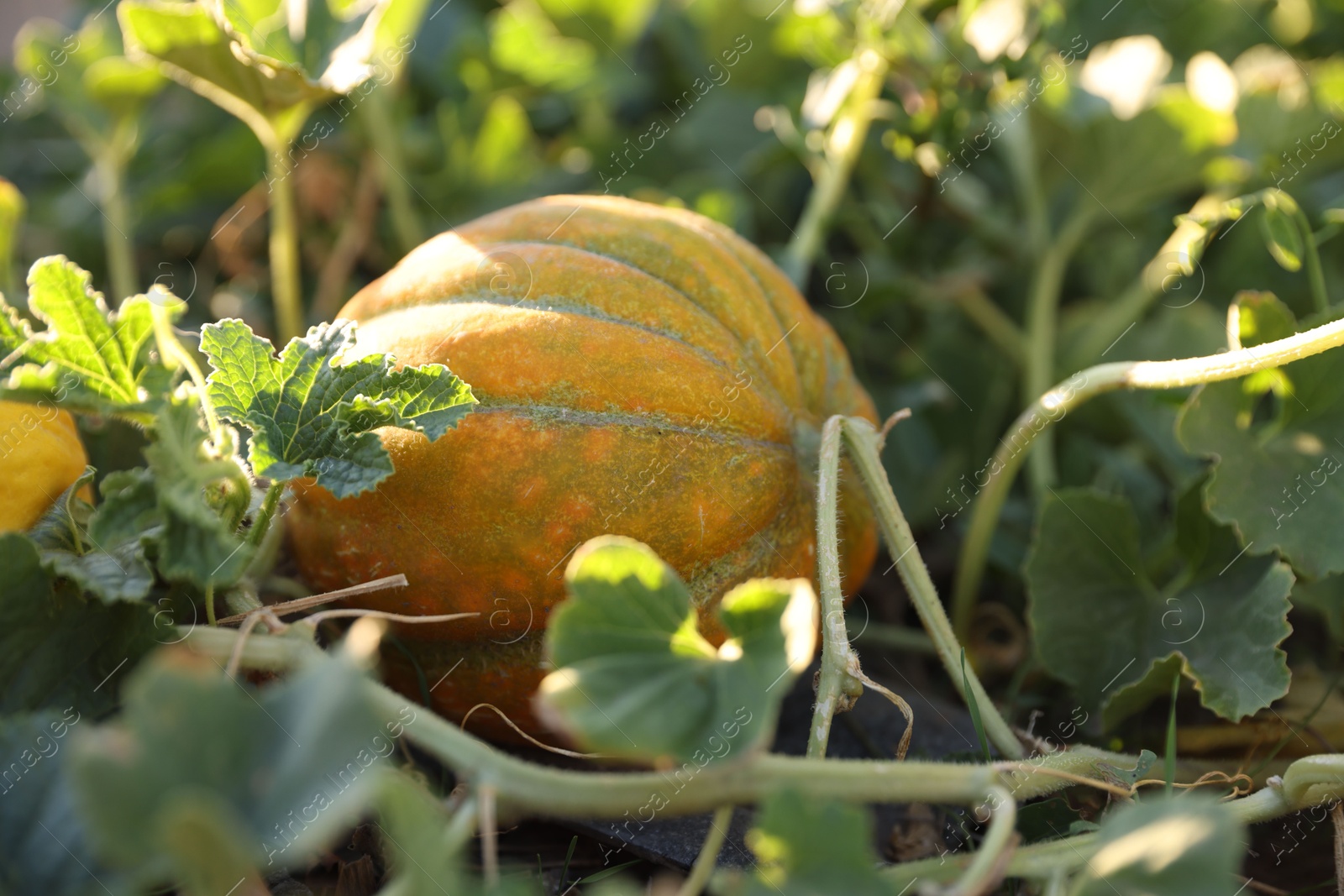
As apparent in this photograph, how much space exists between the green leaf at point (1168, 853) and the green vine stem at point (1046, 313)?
3.49 ft

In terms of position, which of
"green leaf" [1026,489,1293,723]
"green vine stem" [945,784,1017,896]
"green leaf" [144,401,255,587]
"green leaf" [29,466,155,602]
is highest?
"green leaf" [144,401,255,587]

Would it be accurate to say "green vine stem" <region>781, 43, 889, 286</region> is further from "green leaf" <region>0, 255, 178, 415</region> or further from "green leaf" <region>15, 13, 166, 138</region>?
"green leaf" <region>15, 13, 166, 138</region>

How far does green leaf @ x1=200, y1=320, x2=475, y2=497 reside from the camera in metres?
1.02

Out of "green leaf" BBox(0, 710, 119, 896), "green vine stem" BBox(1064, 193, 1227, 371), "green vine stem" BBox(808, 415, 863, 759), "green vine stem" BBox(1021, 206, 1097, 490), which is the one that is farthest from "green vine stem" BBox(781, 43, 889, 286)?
"green leaf" BBox(0, 710, 119, 896)

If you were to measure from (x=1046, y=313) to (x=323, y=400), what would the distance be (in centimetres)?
132

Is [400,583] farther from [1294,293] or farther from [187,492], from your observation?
[1294,293]

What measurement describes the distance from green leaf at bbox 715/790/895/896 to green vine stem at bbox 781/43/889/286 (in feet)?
3.69

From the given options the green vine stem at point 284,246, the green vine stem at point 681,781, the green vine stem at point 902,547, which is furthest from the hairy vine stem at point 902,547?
the green vine stem at point 284,246

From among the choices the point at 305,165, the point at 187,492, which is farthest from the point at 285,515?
the point at 305,165

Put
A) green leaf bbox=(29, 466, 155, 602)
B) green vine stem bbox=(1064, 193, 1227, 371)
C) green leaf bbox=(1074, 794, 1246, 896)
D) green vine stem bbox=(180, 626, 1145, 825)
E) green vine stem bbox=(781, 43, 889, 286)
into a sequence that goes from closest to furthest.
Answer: green leaf bbox=(1074, 794, 1246, 896) → green vine stem bbox=(180, 626, 1145, 825) → green leaf bbox=(29, 466, 155, 602) → green vine stem bbox=(781, 43, 889, 286) → green vine stem bbox=(1064, 193, 1227, 371)

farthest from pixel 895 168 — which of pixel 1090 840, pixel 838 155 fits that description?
pixel 1090 840

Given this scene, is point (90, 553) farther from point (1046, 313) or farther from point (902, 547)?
point (1046, 313)

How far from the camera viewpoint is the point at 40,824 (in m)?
0.82

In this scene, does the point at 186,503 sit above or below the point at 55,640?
above
